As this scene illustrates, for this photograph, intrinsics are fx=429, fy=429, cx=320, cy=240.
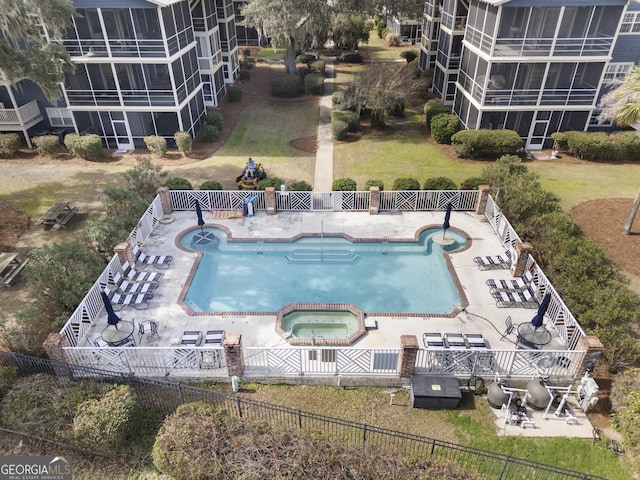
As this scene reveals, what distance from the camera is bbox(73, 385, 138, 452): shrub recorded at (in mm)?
9727

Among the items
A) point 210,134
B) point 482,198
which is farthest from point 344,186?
point 210,134

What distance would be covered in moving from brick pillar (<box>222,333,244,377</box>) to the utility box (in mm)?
4679

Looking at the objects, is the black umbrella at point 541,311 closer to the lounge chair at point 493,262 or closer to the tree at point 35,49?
the lounge chair at point 493,262

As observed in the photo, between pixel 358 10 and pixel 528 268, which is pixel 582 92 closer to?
pixel 528 268

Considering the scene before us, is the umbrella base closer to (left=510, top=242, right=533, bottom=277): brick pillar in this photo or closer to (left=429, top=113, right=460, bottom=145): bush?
(left=510, top=242, right=533, bottom=277): brick pillar

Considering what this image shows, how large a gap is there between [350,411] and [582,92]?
23.8 m

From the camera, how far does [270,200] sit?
19.4 m

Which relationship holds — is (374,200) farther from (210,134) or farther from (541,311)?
(210,134)

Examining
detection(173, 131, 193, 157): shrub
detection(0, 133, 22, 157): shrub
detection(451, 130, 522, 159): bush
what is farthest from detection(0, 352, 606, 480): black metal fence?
detection(451, 130, 522, 159): bush

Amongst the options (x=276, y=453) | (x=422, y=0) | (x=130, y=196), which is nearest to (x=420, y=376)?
(x=276, y=453)

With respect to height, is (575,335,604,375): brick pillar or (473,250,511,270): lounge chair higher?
(575,335,604,375): brick pillar

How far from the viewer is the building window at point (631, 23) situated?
2428 cm

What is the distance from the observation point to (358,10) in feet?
111

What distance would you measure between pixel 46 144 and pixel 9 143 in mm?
1920
